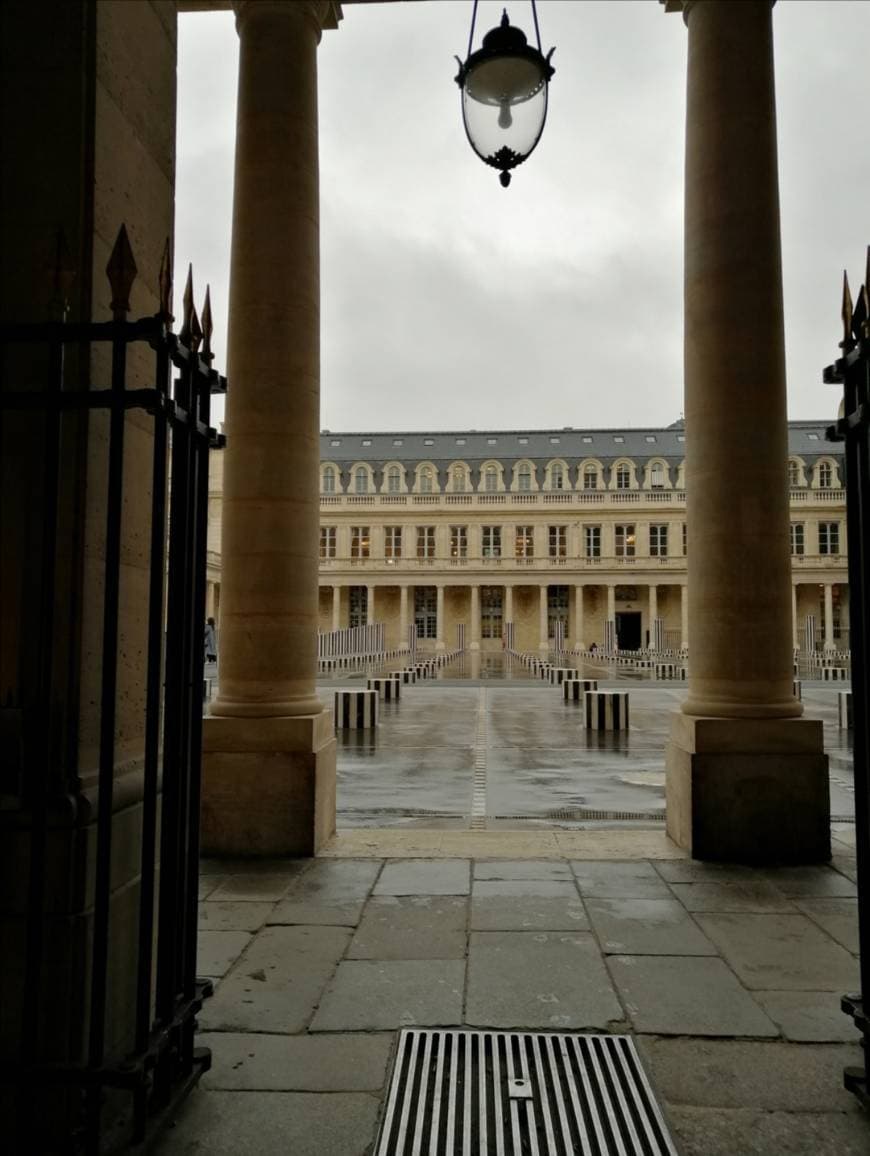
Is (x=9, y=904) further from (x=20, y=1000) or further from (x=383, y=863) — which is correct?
(x=383, y=863)

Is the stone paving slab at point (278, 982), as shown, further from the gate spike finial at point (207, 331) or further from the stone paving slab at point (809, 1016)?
the gate spike finial at point (207, 331)

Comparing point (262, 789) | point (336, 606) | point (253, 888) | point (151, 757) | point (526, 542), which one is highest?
point (526, 542)

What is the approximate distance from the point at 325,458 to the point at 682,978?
79034 mm

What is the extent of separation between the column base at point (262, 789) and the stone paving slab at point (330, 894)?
1.19 ft

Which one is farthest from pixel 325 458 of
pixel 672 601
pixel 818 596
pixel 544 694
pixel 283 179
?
pixel 283 179

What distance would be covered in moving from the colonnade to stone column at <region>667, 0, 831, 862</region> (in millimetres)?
15

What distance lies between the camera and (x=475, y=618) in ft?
244

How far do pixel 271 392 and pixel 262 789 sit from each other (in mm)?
3037

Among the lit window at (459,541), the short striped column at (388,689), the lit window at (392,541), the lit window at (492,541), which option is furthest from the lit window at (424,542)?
the short striped column at (388,689)

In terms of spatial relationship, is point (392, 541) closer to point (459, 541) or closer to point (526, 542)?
point (459, 541)

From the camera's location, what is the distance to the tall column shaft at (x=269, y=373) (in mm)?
6695

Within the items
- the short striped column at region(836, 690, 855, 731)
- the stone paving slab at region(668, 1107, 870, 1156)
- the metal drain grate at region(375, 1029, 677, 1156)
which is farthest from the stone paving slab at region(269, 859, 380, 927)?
the short striped column at region(836, 690, 855, 731)

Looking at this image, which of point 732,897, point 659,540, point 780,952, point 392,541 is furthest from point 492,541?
point 780,952

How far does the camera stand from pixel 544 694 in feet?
81.9
